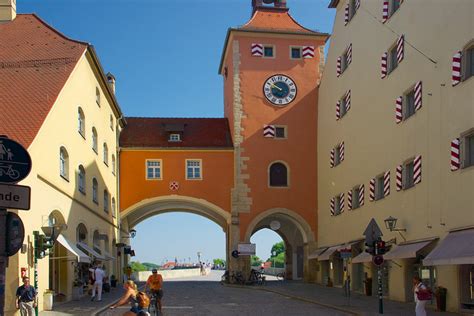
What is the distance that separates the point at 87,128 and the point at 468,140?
17658 mm

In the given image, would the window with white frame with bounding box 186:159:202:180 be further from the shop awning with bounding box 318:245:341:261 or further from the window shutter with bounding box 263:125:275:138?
the shop awning with bounding box 318:245:341:261

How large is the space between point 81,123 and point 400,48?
1415cm

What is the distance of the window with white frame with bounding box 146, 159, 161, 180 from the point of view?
40.3 m

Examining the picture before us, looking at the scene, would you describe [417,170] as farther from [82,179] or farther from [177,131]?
[177,131]

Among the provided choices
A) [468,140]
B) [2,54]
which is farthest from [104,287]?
[468,140]

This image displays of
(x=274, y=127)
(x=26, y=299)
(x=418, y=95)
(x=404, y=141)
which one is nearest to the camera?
(x=26, y=299)

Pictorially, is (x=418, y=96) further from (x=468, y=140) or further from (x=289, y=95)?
(x=289, y=95)

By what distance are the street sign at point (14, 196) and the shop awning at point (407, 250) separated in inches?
673

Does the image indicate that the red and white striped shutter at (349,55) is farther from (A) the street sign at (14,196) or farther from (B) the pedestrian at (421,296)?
(A) the street sign at (14,196)

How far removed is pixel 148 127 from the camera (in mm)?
42906

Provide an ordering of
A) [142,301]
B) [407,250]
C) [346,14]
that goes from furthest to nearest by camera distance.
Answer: [346,14]
[407,250]
[142,301]

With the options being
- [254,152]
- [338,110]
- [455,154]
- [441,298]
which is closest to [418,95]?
[455,154]

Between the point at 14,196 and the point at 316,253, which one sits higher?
the point at 14,196

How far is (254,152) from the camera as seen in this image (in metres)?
40.1
